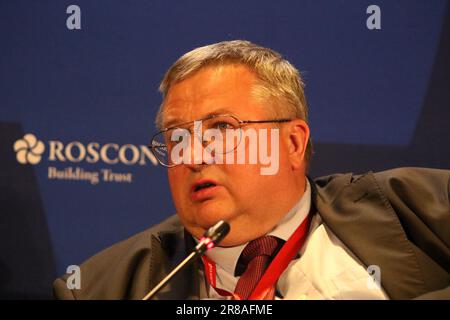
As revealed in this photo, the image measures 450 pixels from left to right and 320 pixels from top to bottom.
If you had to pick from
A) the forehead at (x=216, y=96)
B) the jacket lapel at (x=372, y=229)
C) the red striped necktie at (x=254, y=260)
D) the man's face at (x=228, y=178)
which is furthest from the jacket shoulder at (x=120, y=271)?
the jacket lapel at (x=372, y=229)

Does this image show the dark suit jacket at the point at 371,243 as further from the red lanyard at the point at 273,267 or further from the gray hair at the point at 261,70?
the gray hair at the point at 261,70

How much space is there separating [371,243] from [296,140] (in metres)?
0.39

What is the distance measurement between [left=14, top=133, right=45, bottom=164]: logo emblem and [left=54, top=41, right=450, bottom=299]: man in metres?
0.47

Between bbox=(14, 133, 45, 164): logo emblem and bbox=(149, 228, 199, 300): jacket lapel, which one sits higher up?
bbox=(14, 133, 45, 164): logo emblem

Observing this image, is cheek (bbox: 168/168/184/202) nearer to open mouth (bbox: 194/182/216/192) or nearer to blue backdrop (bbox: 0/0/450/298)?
open mouth (bbox: 194/182/216/192)

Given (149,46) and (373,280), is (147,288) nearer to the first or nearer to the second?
(373,280)

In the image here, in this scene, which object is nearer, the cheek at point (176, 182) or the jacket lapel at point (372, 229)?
the jacket lapel at point (372, 229)

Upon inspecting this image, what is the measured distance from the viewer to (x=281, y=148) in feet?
6.33

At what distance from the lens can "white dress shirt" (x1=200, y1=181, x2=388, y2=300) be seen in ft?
5.90

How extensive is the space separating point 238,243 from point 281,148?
0.31 meters

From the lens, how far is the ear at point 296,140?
197 centimetres

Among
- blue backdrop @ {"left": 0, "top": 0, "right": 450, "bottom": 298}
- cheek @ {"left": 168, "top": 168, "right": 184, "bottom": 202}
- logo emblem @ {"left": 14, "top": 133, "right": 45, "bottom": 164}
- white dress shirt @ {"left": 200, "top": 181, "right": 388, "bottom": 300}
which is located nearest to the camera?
white dress shirt @ {"left": 200, "top": 181, "right": 388, "bottom": 300}

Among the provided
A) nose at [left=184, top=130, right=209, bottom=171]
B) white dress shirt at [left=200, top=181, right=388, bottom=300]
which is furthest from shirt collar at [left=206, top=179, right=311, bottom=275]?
nose at [left=184, top=130, right=209, bottom=171]

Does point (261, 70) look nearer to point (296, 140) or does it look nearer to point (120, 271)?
point (296, 140)
